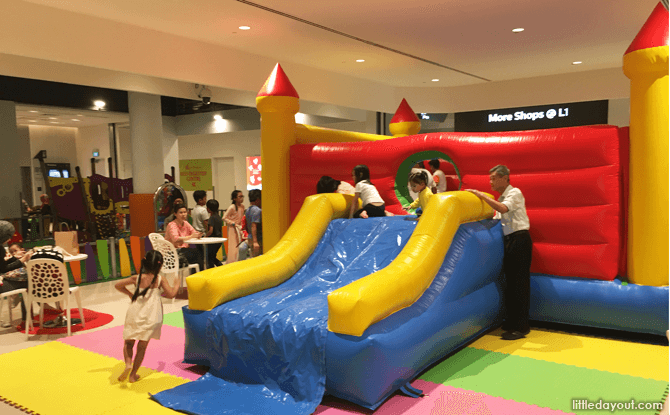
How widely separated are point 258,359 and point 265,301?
470mm

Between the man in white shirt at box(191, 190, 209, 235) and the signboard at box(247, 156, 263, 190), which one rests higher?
the signboard at box(247, 156, 263, 190)

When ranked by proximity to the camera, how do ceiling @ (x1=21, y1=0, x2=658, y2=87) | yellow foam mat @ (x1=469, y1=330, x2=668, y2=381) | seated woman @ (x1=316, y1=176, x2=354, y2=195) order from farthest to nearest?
ceiling @ (x1=21, y1=0, x2=658, y2=87), seated woman @ (x1=316, y1=176, x2=354, y2=195), yellow foam mat @ (x1=469, y1=330, x2=668, y2=381)

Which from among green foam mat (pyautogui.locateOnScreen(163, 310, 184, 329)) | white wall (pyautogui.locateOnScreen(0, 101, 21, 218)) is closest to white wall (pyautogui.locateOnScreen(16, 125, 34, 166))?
white wall (pyautogui.locateOnScreen(0, 101, 21, 218))

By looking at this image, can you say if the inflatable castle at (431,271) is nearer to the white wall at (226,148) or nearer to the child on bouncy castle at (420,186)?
the child on bouncy castle at (420,186)

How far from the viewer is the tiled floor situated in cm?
494

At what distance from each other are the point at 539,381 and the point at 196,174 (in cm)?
1193

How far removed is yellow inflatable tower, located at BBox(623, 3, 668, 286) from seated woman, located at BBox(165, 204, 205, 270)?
4.85 m

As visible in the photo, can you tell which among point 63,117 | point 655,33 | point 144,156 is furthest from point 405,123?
point 63,117

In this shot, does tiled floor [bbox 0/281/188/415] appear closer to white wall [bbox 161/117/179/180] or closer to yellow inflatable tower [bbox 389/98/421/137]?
yellow inflatable tower [bbox 389/98/421/137]

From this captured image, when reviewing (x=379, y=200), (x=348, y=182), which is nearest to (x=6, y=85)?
(x=348, y=182)

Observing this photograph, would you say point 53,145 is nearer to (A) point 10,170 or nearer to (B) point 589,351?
(A) point 10,170

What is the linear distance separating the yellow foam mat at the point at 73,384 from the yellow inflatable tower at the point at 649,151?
3794mm

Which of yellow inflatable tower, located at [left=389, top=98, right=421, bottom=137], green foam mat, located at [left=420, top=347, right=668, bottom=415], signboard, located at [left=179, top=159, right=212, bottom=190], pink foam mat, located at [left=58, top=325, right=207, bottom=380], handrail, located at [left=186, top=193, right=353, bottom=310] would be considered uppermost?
yellow inflatable tower, located at [left=389, top=98, right=421, bottom=137]

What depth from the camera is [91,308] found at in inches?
248
